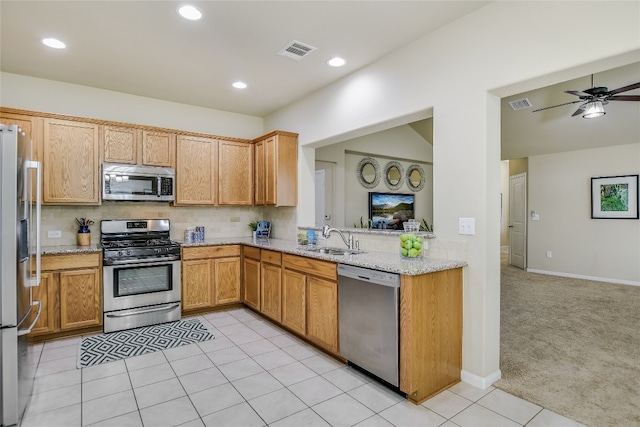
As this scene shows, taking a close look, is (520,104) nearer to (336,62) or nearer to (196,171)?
(336,62)

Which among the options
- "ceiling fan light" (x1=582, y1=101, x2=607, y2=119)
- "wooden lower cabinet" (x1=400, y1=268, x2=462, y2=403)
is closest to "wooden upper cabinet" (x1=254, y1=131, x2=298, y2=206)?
"wooden lower cabinet" (x1=400, y1=268, x2=462, y2=403)

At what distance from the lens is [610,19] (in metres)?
1.92

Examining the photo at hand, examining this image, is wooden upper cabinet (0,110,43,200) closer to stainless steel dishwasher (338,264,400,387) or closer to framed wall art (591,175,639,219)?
stainless steel dishwasher (338,264,400,387)

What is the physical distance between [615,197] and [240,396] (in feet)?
23.0

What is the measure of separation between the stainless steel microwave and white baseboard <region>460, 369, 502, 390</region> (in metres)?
3.73

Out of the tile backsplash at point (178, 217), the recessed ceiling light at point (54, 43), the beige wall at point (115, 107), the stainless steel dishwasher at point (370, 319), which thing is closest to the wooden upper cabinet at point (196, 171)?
the tile backsplash at point (178, 217)

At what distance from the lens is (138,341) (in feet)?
11.1

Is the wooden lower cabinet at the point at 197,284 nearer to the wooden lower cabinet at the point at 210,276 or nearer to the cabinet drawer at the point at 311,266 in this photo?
the wooden lower cabinet at the point at 210,276

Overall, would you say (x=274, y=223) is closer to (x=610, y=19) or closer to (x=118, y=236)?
(x=118, y=236)

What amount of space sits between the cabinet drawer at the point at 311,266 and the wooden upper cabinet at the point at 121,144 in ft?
7.52

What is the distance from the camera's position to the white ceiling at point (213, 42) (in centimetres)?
255

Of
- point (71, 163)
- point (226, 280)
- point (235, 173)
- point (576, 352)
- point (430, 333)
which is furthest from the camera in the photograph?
point (235, 173)

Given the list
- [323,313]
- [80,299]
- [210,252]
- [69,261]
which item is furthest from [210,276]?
[323,313]

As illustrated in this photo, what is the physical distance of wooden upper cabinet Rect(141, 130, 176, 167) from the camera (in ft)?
13.8
